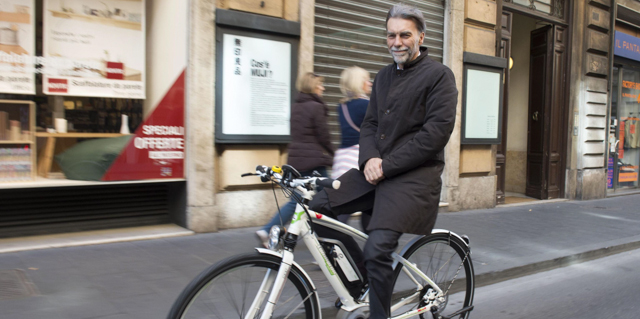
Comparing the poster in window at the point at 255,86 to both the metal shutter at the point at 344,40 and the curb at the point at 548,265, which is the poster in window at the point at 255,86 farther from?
the curb at the point at 548,265

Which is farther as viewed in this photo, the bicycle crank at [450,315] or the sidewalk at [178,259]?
the sidewalk at [178,259]

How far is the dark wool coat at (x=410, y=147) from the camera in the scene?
2662 mm

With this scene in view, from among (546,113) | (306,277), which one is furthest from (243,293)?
(546,113)

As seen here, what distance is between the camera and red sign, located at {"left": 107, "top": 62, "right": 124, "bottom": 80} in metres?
6.02

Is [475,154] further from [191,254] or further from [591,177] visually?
[191,254]

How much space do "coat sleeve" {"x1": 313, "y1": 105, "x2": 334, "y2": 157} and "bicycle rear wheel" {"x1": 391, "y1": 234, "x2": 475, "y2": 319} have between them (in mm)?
1981

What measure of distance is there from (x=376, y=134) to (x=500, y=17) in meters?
7.65

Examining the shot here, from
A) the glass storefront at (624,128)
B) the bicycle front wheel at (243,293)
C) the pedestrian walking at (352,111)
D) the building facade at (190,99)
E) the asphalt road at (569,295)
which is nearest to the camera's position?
the bicycle front wheel at (243,293)

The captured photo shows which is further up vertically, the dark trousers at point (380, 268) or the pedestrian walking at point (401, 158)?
the pedestrian walking at point (401, 158)

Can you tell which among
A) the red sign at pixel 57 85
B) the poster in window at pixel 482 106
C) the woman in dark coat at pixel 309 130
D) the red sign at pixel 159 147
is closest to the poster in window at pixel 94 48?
the red sign at pixel 57 85

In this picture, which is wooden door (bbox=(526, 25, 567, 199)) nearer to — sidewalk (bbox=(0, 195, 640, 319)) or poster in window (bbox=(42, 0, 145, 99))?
sidewalk (bbox=(0, 195, 640, 319))

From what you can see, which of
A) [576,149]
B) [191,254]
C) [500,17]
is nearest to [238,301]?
[191,254]

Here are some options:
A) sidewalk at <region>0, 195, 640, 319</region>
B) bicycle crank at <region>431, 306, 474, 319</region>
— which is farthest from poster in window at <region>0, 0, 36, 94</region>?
bicycle crank at <region>431, 306, 474, 319</region>

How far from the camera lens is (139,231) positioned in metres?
5.93
